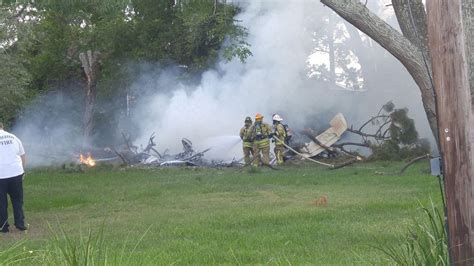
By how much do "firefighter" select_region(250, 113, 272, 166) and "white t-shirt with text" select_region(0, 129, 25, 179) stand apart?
42.2ft

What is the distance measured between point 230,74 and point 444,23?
24.8m

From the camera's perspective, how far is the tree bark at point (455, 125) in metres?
5.02

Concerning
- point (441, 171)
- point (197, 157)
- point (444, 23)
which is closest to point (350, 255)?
point (441, 171)

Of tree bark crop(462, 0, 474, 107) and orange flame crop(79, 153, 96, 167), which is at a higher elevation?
tree bark crop(462, 0, 474, 107)

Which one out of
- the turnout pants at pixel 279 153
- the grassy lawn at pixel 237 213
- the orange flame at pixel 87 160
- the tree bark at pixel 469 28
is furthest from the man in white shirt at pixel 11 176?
the orange flame at pixel 87 160

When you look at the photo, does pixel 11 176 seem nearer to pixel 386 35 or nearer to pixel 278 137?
pixel 386 35

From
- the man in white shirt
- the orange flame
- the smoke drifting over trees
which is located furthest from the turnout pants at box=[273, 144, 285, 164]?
the man in white shirt

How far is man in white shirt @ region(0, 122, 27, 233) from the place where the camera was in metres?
11.0

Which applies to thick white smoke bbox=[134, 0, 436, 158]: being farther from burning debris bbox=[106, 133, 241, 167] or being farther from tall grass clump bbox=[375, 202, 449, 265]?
tall grass clump bbox=[375, 202, 449, 265]

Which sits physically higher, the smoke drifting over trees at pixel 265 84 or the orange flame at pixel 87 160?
the smoke drifting over trees at pixel 265 84

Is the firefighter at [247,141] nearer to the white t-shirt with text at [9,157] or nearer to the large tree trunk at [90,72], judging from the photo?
the large tree trunk at [90,72]

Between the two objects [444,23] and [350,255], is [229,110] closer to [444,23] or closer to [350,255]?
[350,255]

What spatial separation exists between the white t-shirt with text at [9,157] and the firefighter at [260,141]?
12.9 metres

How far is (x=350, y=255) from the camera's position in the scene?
303 inches
